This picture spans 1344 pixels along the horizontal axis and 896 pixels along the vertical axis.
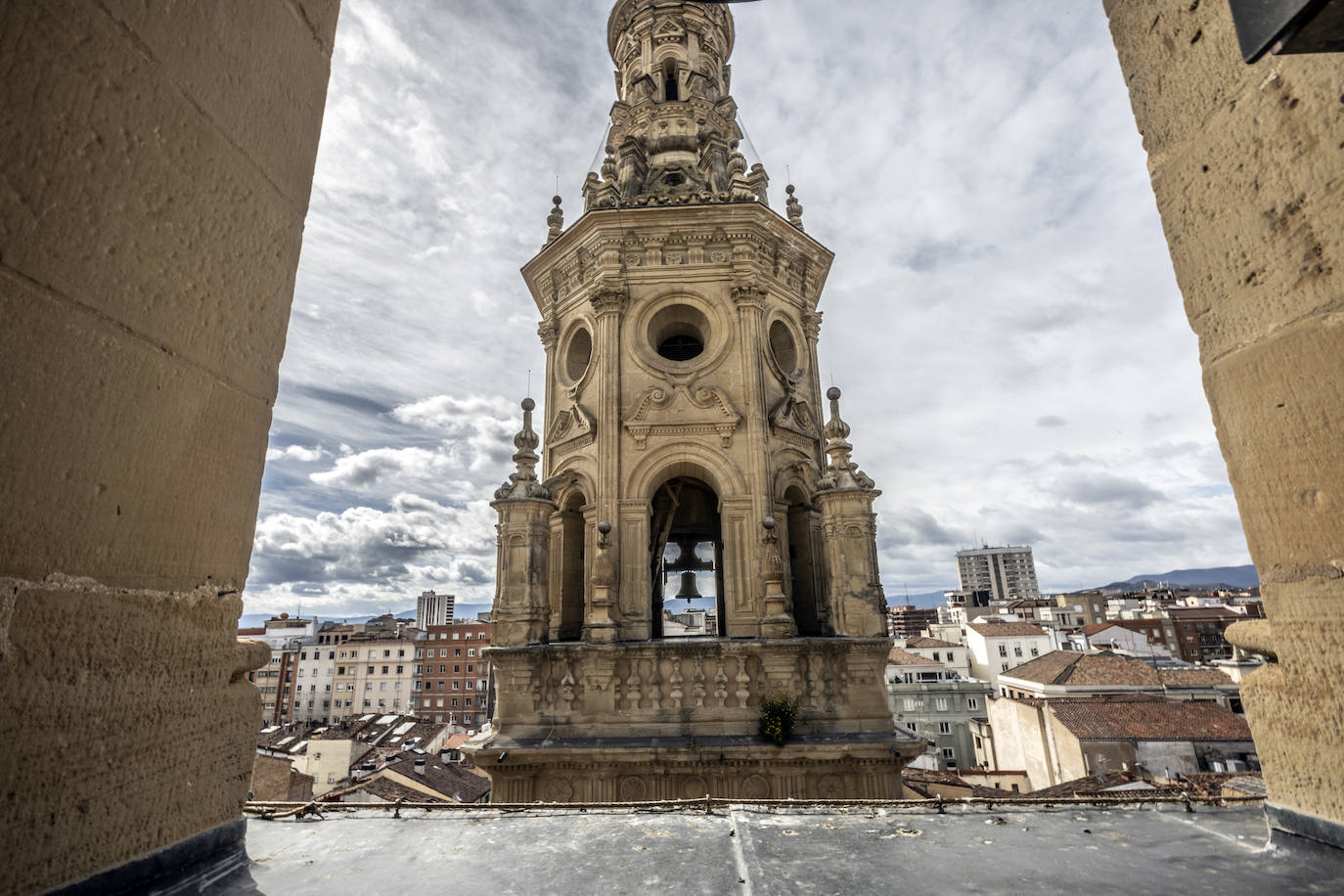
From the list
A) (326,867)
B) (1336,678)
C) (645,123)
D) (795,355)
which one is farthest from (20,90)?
(645,123)

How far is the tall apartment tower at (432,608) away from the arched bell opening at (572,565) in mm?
109938

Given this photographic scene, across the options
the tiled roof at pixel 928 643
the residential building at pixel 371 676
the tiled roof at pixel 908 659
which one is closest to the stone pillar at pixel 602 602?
the tiled roof at pixel 908 659

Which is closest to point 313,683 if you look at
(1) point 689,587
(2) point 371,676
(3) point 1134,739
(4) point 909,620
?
(2) point 371,676

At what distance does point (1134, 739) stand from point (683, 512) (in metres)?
23.8

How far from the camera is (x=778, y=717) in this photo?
9.98 meters

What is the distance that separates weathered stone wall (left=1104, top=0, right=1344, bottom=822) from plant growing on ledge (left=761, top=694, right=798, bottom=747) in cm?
787

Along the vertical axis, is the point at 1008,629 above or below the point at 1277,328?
below

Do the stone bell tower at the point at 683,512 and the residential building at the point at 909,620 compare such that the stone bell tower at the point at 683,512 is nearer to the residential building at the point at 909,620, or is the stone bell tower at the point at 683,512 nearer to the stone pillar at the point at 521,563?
the stone pillar at the point at 521,563

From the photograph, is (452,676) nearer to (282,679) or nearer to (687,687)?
(282,679)

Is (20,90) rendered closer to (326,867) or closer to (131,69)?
(131,69)

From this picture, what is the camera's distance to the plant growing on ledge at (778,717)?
9852 millimetres

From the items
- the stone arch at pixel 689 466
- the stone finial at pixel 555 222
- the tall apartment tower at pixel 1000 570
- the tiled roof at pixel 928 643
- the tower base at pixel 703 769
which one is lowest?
the tower base at pixel 703 769

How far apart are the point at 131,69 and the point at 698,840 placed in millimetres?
3225

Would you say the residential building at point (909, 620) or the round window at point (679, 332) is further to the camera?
the residential building at point (909, 620)
